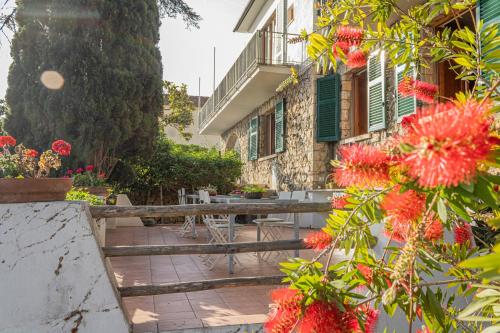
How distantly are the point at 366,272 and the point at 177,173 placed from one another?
9.94 m

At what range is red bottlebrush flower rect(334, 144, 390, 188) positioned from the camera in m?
0.70

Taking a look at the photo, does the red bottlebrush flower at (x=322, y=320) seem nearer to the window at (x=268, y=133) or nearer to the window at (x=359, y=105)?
the window at (x=359, y=105)

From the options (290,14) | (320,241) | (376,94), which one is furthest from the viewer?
(290,14)

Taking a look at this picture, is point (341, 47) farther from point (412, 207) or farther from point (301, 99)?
point (301, 99)

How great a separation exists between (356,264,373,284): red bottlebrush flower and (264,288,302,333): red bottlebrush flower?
24cm

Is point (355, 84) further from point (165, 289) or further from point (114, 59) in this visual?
point (165, 289)

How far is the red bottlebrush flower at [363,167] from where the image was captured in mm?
704

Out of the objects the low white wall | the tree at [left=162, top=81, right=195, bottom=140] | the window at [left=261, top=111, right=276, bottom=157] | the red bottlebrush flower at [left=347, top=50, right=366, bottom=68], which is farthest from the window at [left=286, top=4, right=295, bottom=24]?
the red bottlebrush flower at [left=347, top=50, right=366, bottom=68]

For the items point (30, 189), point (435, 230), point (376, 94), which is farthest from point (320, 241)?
point (376, 94)

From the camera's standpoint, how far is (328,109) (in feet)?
26.4

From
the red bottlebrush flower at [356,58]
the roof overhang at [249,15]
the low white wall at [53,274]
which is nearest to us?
the red bottlebrush flower at [356,58]

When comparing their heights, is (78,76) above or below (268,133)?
above

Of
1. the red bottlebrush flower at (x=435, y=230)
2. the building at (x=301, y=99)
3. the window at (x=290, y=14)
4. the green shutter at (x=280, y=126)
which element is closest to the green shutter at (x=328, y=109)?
the building at (x=301, y=99)

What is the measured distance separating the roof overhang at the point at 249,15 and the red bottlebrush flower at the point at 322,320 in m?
11.8
